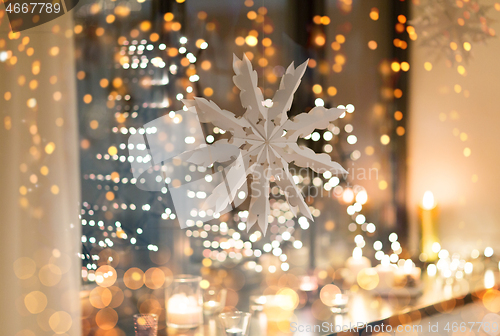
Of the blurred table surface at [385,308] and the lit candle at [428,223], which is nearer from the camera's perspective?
the blurred table surface at [385,308]

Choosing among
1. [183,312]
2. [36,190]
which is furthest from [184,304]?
[36,190]

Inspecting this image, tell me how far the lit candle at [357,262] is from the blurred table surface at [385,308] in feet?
0.17

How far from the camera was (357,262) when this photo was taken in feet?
3.51

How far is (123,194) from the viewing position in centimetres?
88

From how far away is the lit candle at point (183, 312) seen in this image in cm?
84

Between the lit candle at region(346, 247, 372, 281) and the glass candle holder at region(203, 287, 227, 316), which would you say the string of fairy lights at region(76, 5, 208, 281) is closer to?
the glass candle holder at region(203, 287, 227, 316)

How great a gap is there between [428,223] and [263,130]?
0.55m

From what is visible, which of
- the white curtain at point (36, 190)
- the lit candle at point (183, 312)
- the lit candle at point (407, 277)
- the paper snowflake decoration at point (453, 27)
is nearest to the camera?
the white curtain at point (36, 190)

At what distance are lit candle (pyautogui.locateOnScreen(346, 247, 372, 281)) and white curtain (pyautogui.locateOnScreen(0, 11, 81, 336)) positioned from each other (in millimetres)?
644

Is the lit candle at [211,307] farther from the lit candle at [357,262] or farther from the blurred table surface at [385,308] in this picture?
the lit candle at [357,262]

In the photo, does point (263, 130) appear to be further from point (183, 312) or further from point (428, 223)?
point (428, 223)

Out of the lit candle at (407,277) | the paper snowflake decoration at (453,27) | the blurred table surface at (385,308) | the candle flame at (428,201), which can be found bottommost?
the blurred table surface at (385,308)

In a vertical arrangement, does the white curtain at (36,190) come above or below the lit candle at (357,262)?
above

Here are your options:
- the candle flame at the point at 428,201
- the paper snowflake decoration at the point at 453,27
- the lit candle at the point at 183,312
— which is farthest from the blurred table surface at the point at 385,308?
the paper snowflake decoration at the point at 453,27
